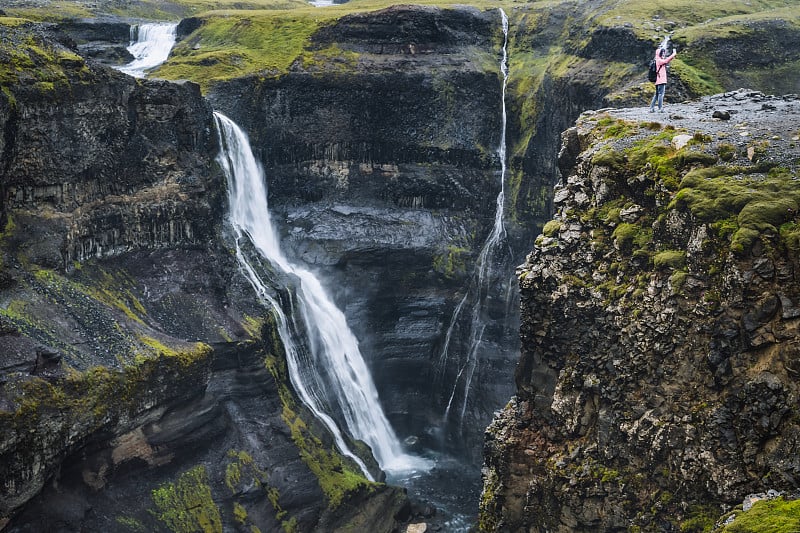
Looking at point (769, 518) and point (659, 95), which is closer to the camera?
point (769, 518)

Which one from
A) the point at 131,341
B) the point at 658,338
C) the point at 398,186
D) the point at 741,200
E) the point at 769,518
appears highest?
the point at 741,200

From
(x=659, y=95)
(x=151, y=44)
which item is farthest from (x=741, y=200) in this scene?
(x=151, y=44)

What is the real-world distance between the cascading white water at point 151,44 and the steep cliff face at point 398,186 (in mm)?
10425

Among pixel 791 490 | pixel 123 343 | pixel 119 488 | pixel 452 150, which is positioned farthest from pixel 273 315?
pixel 791 490

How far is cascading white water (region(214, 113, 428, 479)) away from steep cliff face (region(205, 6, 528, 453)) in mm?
1938

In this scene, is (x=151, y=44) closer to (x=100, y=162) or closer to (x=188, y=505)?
(x=100, y=162)

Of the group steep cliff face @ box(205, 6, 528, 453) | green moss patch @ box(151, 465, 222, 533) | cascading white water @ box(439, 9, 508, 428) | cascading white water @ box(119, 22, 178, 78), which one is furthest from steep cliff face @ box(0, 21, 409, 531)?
cascading white water @ box(119, 22, 178, 78)

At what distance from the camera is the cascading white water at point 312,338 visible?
37938 millimetres

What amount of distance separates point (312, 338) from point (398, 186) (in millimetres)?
14346

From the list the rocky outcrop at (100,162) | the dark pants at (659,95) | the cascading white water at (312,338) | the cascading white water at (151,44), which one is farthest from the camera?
the cascading white water at (151,44)

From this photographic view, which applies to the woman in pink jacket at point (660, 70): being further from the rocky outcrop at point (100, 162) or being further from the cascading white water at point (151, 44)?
the cascading white water at point (151, 44)

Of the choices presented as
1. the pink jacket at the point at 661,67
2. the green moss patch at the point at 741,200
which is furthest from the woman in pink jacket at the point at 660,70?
the green moss patch at the point at 741,200

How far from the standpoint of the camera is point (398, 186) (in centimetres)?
5000

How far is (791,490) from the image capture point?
15711 millimetres
